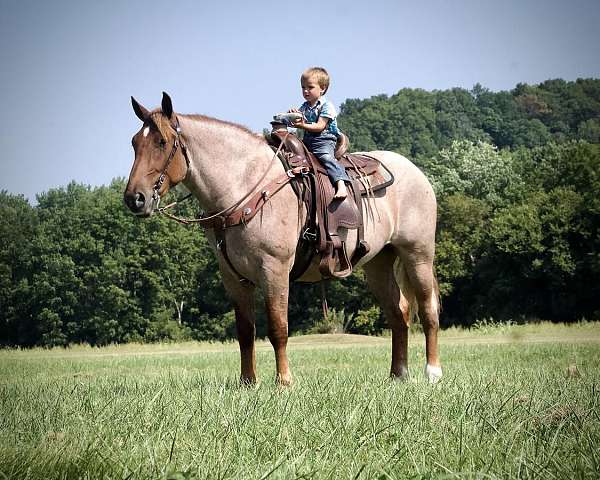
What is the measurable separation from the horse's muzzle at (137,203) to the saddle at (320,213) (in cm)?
162

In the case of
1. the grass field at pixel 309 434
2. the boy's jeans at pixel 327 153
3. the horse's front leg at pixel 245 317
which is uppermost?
the boy's jeans at pixel 327 153

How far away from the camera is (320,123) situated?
8.27 meters

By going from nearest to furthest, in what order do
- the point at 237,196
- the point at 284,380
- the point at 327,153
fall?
the point at 284,380 → the point at 237,196 → the point at 327,153

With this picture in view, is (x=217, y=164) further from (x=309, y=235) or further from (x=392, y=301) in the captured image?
(x=392, y=301)

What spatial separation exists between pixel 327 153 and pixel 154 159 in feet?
6.59

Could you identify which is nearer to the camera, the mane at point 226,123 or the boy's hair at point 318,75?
the mane at point 226,123

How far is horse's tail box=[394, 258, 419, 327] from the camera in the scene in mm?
9781

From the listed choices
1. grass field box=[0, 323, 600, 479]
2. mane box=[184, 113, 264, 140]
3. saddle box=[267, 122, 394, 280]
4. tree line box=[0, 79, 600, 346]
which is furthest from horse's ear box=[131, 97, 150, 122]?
tree line box=[0, 79, 600, 346]

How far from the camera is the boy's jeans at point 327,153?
848 centimetres

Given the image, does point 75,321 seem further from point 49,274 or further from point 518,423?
point 518,423

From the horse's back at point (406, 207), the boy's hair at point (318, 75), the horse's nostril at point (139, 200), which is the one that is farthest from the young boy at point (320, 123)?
the horse's nostril at point (139, 200)

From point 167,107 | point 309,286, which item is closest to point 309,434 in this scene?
point 167,107

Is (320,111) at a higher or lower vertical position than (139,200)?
higher

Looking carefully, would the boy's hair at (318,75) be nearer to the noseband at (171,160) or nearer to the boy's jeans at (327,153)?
the boy's jeans at (327,153)
